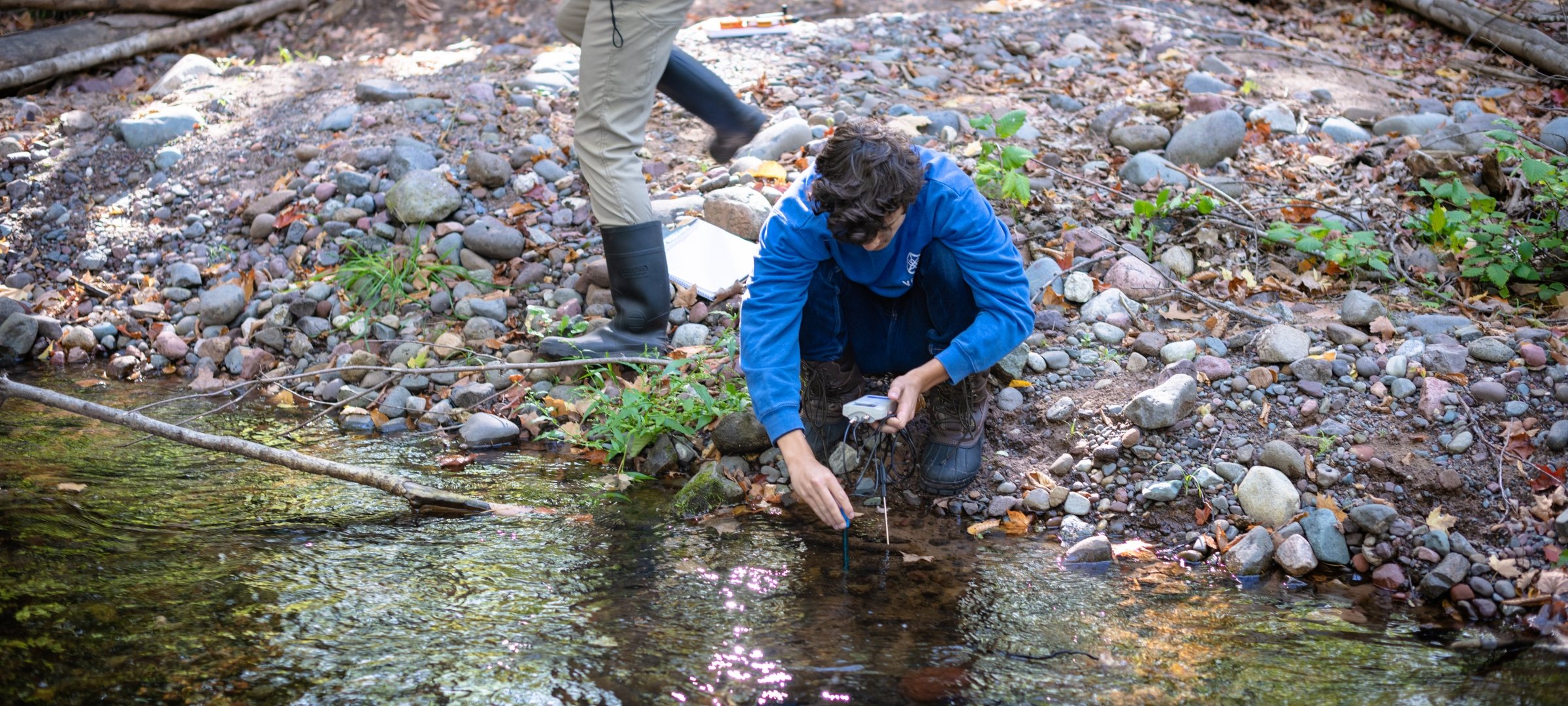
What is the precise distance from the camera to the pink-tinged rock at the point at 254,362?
397 cm

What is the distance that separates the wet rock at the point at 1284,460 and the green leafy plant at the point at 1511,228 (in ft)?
4.14

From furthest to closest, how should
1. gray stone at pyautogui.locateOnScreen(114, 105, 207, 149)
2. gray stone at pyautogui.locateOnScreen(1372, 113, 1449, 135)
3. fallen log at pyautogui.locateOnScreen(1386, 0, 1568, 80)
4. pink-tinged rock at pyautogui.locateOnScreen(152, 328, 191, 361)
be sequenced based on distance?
fallen log at pyautogui.locateOnScreen(1386, 0, 1568, 80) → gray stone at pyautogui.locateOnScreen(114, 105, 207, 149) → gray stone at pyautogui.locateOnScreen(1372, 113, 1449, 135) → pink-tinged rock at pyautogui.locateOnScreen(152, 328, 191, 361)

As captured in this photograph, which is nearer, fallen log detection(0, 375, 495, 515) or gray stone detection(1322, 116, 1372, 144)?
fallen log detection(0, 375, 495, 515)

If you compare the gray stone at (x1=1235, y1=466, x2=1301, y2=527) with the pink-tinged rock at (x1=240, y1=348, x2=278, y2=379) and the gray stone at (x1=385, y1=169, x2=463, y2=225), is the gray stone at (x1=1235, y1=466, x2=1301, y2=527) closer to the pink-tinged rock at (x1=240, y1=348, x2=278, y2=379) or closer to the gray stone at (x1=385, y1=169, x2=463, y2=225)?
the gray stone at (x1=385, y1=169, x2=463, y2=225)

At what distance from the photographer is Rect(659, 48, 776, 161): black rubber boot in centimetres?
391

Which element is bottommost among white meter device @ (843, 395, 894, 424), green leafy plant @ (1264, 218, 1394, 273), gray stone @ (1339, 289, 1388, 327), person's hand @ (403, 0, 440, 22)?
gray stone @ (1339, 289, 1388, 327)

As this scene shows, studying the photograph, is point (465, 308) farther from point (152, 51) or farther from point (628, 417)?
point (152, 51)

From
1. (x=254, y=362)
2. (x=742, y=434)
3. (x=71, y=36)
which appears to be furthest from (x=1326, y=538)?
(x=71, y=36)

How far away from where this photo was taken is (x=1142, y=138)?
15.0ft

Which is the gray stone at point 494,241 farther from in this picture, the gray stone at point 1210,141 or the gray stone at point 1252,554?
the gray stone at point 1252,554

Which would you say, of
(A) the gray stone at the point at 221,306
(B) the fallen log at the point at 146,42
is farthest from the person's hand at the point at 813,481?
(B) the fallen log at the point at 146,42

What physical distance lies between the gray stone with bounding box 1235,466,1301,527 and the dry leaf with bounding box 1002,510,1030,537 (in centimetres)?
55

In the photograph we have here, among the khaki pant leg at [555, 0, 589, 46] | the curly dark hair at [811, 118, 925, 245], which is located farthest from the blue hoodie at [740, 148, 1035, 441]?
the khaki pant leg at [555, 0, 589, 46]

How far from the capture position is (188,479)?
3027 mm
